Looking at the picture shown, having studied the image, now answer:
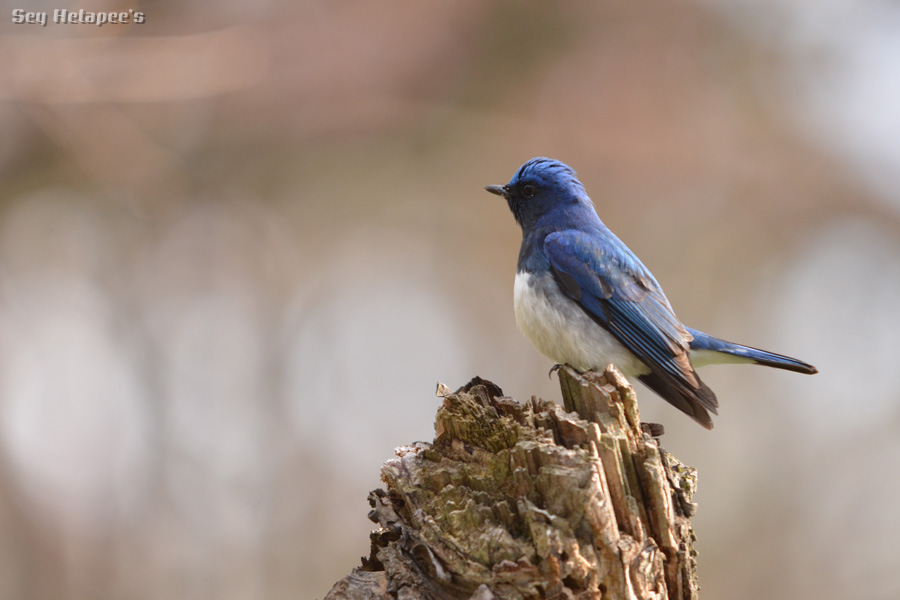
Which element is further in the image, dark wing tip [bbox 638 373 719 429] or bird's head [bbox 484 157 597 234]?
bird's head [bbox 484 157 597 234]

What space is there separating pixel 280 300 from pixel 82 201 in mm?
2421

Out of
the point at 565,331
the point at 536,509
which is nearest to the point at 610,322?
the point at 565,331

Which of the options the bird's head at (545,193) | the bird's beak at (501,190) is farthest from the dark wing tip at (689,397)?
the bird's beak at (501,190)

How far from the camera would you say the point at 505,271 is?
Answer: 8.47 m

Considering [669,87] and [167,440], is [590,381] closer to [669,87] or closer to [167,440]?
[167,440]

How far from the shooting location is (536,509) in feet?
6.75

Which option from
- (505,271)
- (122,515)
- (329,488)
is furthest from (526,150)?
(122,515)

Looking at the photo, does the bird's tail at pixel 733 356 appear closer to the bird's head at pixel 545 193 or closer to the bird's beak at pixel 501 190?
the bird's head at pixel 545 193

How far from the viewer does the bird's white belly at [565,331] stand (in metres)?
3.97

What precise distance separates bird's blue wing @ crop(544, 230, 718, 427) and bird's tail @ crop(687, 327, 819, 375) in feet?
0.47

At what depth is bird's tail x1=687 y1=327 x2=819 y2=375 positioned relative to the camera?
159 inches

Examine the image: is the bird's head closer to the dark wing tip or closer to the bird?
the bird

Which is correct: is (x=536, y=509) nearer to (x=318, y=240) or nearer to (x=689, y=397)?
(x=689, y=397)

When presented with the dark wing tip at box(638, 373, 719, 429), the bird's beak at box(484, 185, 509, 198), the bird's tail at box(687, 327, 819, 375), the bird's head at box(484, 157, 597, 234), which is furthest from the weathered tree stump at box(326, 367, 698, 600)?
the bird's beak at box(484, 185, 509, 198)
